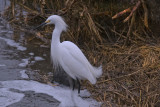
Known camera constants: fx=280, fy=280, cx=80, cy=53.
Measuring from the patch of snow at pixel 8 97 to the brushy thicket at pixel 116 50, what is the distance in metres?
1.02

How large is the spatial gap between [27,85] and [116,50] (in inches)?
69.3

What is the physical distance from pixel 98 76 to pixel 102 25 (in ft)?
7.84

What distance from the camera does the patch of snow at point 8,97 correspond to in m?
3.46

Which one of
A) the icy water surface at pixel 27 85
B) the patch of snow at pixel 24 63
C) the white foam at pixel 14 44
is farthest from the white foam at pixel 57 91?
the white foam at pixel 14 44

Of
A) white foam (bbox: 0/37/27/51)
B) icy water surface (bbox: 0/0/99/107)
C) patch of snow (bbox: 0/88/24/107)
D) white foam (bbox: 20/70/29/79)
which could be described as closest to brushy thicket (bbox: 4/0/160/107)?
icy water surface (bbox: 0/0/99/107)

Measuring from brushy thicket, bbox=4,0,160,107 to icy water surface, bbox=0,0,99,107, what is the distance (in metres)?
A: 0.35

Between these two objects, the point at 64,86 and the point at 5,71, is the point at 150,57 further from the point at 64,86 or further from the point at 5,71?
the point at 5,71

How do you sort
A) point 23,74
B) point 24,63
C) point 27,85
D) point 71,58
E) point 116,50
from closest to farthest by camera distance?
point 71,58 → point 27,85 → point 23,74 → point 24,63 → point 116,50

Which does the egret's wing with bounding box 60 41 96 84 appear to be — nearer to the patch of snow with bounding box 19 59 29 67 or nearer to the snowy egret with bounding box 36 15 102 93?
the snowy egret with bounding box 36 15 102 93

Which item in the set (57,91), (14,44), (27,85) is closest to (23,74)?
(27,85)

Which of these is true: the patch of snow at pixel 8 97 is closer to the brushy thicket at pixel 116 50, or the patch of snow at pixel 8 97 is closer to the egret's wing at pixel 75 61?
the egret's wing at pixel 75 61

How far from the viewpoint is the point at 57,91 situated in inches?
156

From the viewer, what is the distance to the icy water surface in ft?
11.8

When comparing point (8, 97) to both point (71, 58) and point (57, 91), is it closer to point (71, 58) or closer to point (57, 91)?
point (57, 91)
